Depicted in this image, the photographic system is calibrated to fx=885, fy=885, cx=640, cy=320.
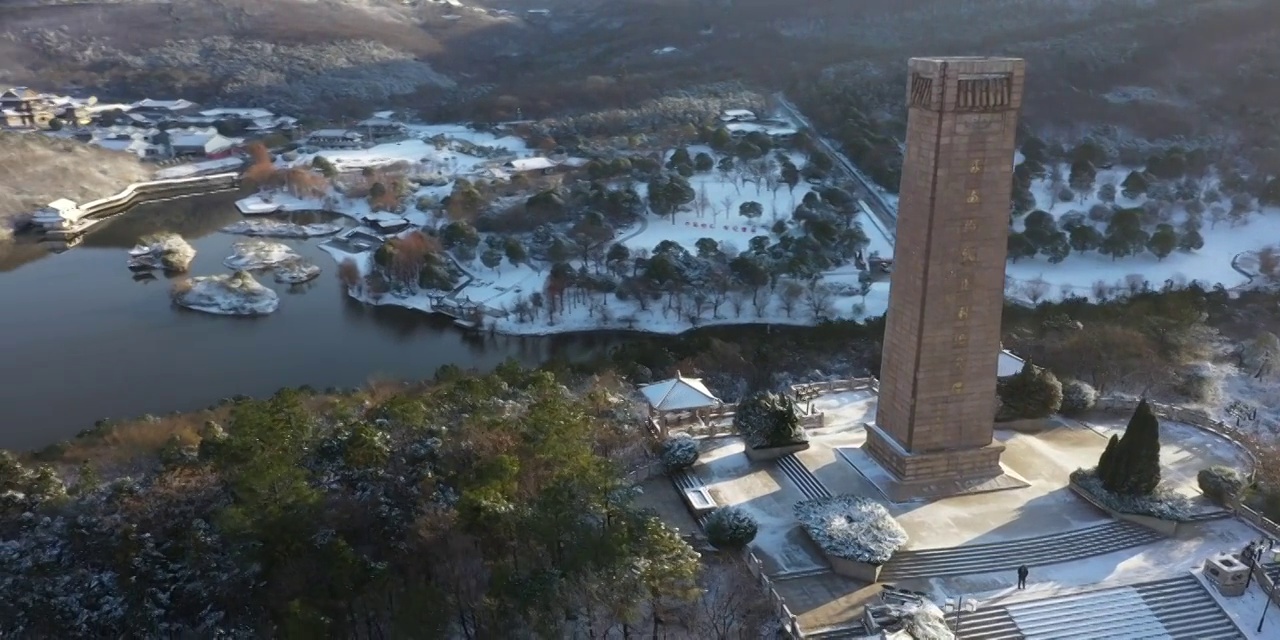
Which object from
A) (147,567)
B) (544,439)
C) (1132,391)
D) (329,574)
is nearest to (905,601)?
(544,439)

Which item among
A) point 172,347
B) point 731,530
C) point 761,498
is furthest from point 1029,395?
point 172,347

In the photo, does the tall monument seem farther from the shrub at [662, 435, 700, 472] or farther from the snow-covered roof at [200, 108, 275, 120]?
the snow-covered roof at [200, 108, 275, 120]

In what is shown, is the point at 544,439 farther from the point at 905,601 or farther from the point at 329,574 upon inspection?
the point at 905,601

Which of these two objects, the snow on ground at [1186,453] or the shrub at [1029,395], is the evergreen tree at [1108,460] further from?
the shrub at [1029,395]

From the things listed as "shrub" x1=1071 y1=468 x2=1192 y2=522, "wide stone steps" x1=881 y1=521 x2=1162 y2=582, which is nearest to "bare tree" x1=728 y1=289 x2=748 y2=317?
"shrub" x1=1071 y1=468 x2=1192 y2=522

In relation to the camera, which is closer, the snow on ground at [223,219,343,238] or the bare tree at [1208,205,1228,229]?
the bare tree at [1208,205,1228,229]

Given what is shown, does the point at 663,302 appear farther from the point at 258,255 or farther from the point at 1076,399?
the point at 258,255
